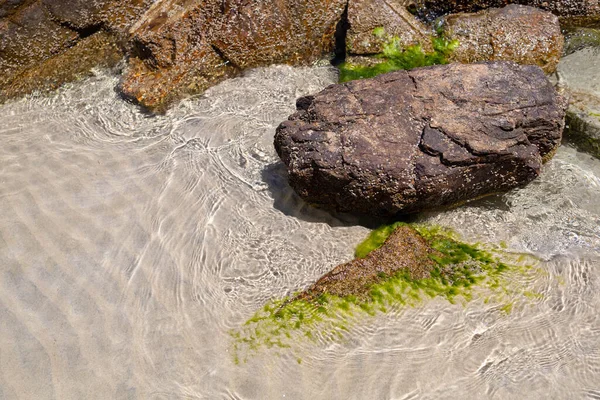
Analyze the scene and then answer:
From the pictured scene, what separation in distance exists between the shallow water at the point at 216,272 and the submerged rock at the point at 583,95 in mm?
201

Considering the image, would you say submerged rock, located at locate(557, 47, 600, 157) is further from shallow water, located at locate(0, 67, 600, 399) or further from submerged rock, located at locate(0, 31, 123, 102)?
submerged rock, located at locate(0, 31, 123, 102)

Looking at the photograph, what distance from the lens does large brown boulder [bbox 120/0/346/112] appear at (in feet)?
16.4

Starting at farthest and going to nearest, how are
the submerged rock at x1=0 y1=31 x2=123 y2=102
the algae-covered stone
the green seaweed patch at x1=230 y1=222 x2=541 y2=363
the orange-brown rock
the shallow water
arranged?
1. the orange-brown rock
2. the submerged rock at x1=0 y1=31 x2=123 y2=102
3. the algae-covered stone
4. the green seaweed patch at x1=230 y1=222 x2=541 y2=363
5. the shallow water

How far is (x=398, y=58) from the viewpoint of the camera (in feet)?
16.6

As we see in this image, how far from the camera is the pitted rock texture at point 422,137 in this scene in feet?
11.6

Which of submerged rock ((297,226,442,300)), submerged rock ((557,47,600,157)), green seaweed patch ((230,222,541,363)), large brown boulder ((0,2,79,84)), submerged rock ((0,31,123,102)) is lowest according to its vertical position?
green seaweed patch ((230,222,541,363))

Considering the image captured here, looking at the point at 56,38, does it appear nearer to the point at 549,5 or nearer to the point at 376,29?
the point at 376,29

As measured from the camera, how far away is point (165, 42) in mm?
5016

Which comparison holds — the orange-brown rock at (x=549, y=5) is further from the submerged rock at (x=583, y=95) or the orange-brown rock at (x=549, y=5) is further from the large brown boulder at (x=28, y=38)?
the large brown boulder at (x=28, y=38)

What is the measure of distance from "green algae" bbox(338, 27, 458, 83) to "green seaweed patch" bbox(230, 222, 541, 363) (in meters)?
2.08

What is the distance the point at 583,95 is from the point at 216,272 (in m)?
3.55

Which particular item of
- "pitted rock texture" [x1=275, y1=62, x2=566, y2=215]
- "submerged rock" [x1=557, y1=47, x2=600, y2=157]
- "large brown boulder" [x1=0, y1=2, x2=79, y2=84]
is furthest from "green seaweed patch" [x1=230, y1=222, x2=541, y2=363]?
"large brown boulder" [x1=0, y1=2, x2=79, y2=84]

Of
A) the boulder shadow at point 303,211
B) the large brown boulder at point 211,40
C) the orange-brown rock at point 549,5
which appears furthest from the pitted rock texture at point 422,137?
the orange-brown rock at point 549,5

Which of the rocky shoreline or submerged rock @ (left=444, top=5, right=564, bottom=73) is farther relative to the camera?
submerged rock @ (left=444, top=5, right=564, bottom=73)
